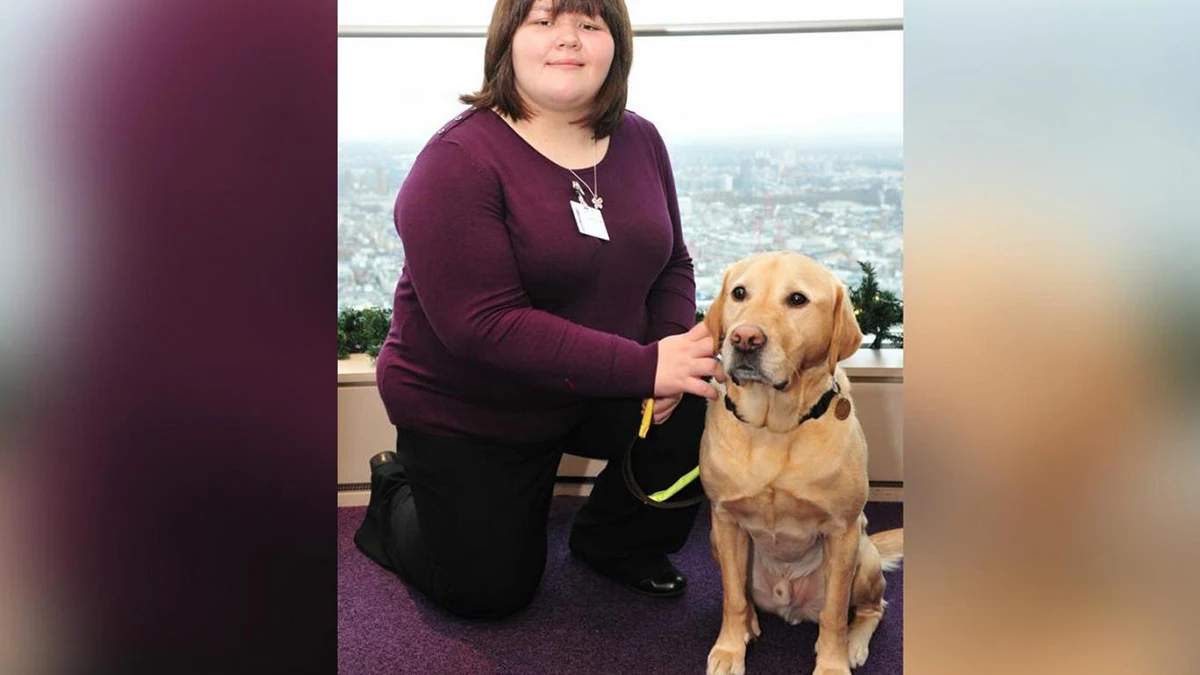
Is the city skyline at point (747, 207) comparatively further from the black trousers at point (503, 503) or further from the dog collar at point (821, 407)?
the dog collar at point (821, 407)

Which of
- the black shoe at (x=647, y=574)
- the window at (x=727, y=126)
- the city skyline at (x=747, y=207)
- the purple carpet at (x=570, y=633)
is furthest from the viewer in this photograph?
the city skyline at (x=747, y=207)

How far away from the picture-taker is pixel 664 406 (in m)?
1.63

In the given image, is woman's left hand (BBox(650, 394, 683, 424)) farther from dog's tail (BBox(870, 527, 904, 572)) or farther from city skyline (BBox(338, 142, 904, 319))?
city skyline (BBox(338, 142, 904, 319))

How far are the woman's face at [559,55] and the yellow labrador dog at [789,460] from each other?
42 centimetres

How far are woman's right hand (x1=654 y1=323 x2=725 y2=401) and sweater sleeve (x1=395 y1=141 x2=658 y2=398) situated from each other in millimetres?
30

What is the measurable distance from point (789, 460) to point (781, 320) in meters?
0.26

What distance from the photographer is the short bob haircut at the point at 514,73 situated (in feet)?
5.07

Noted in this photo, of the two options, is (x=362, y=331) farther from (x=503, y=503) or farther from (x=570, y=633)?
(x=570, y=633)

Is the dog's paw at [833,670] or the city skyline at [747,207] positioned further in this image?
the city skyline at [747,207]

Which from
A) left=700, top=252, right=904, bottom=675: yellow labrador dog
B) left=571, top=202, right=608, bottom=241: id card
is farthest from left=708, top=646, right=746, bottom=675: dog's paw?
left=571, top=202, right=608, bottom=241: id card

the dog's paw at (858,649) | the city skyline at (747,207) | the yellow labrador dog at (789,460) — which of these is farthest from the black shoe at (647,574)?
the city skyline at (747,207)
